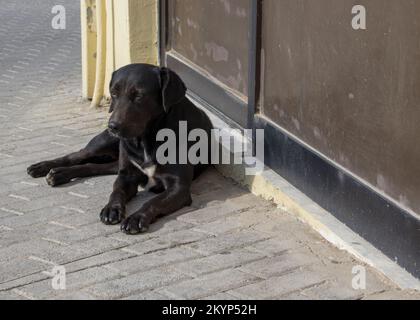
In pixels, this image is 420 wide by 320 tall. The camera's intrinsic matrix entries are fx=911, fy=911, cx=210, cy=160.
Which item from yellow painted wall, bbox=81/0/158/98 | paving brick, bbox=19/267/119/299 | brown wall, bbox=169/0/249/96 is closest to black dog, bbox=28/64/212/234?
brown wall, bbox=169/0/249/96

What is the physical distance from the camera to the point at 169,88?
18.6 ft

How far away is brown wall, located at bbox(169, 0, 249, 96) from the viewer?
20.6 ft

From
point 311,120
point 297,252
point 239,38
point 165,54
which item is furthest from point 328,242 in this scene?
point 165,54

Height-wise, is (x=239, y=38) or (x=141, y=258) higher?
(x=239, y=38)

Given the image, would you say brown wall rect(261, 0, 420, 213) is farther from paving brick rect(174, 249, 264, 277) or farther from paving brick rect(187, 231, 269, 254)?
paving brick rect(174, 249, 264, 277)

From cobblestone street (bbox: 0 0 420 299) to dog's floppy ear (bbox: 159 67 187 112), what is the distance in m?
0.64

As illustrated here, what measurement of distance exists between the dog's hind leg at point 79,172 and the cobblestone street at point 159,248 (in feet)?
0.19

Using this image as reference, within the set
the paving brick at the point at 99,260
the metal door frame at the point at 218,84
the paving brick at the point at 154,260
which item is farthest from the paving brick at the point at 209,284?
the metal door frame at the point at 218,84

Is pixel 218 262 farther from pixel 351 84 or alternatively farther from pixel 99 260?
Result: pixel 351 84

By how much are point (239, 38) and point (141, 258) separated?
6.74ft

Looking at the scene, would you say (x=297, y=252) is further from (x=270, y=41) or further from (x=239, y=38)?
(x=239, y=38)

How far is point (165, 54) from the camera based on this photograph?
25.0ft

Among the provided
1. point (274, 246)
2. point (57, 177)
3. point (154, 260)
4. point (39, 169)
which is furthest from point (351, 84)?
point (39, 169)

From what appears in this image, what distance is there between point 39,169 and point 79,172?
0.97 ft
